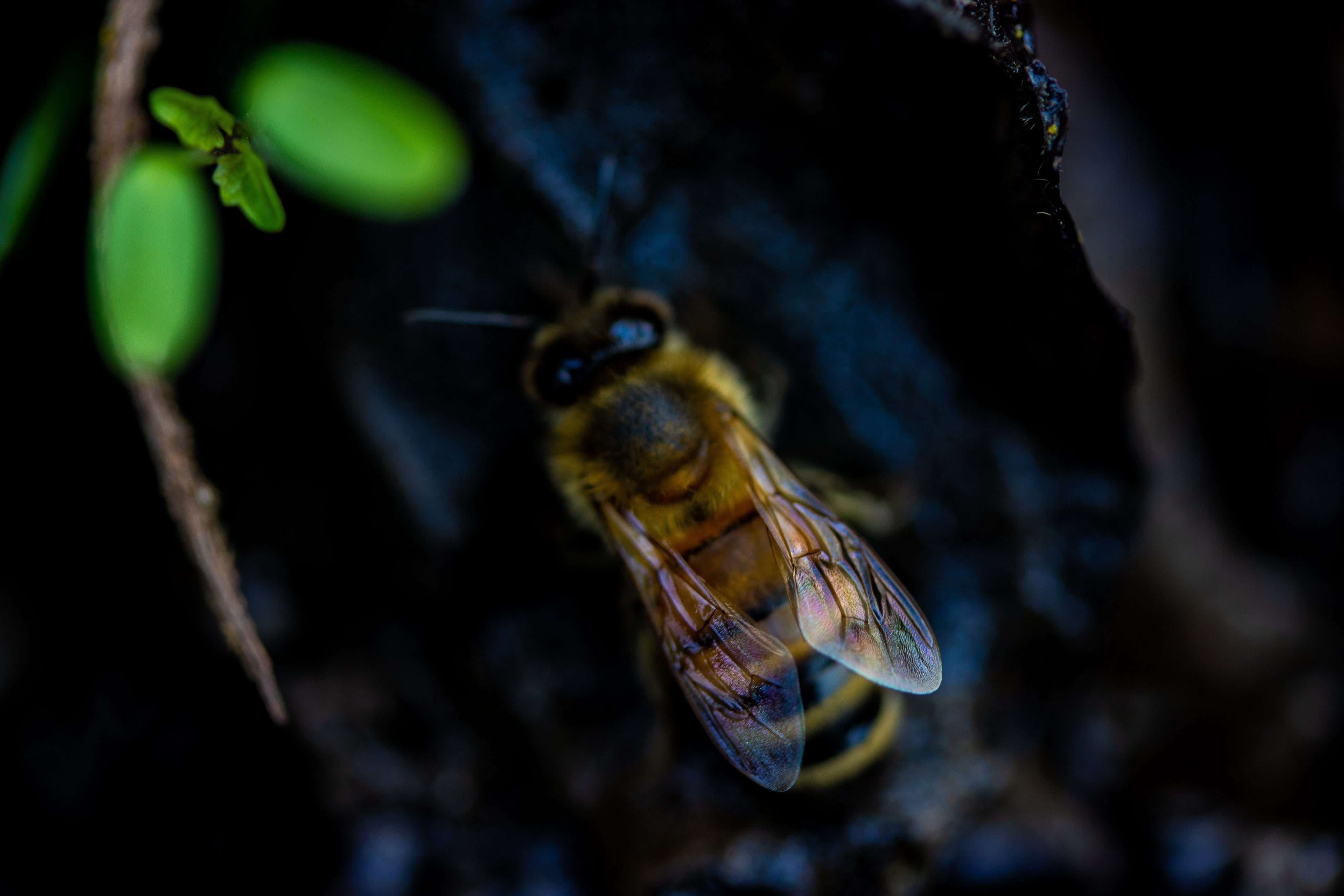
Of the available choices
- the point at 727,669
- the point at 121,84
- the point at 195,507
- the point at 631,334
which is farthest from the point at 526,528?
the point at 121,84

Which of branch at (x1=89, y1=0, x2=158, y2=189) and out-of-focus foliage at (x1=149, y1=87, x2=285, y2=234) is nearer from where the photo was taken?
out-of-focus foliage at (x1=149, y1=87, x2=285, y2=234)

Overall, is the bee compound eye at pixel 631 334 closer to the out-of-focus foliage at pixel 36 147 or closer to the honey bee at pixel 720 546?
the honey bee at pixel 720 546

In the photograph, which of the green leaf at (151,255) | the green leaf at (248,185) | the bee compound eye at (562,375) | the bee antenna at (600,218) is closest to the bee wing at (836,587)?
the bee compound eye at (562,375)

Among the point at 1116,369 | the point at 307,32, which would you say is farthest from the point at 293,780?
the point at 1116,369

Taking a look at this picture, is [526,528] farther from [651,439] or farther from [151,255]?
[151,255]

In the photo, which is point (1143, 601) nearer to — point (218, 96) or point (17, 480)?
point (218, 96)

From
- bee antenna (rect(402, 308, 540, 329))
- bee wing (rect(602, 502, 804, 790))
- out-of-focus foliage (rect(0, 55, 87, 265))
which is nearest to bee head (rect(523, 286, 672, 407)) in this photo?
bee antenna (rect(402, 308, 540, 329))

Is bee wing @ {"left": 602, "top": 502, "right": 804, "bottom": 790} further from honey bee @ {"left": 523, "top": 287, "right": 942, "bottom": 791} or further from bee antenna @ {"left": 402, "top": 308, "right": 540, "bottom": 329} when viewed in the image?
bee antenna @ {"left": 402, "top": 308, "right": 540, "bottom": 329}
